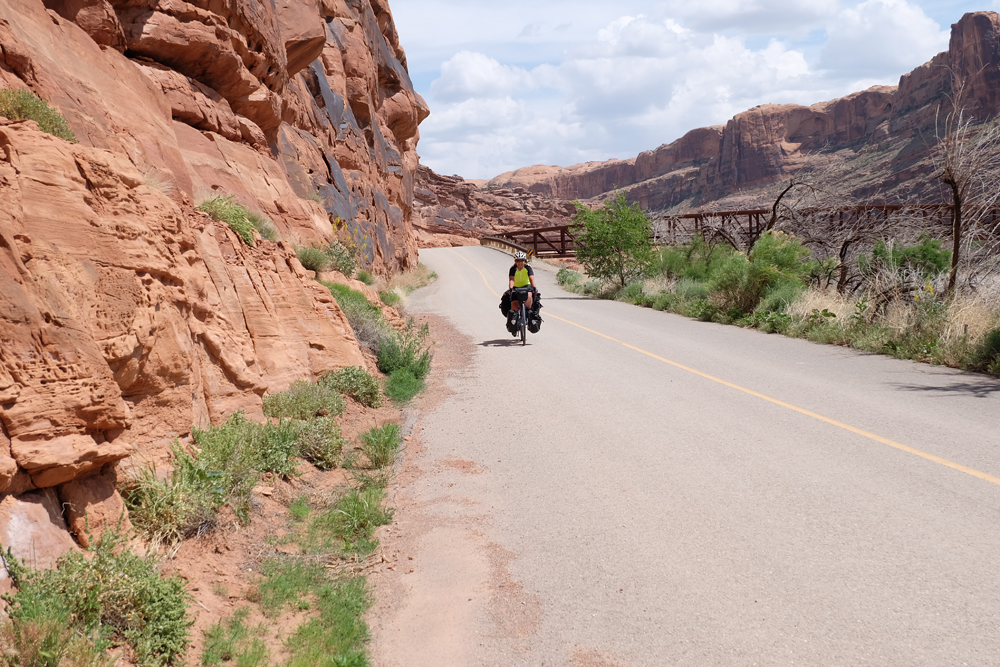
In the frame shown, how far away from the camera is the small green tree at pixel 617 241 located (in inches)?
1147

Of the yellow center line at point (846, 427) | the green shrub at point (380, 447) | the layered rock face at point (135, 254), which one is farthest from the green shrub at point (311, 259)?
the yellow center line at point (846, 427)

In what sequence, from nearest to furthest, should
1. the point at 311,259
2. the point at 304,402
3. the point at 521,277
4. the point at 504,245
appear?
the point at 304,402
the point at 311,259
the point at 521,277
the point at 504,245

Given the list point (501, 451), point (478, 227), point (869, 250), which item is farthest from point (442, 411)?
point (478, 227)

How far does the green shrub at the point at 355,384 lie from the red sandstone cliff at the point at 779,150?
202ft

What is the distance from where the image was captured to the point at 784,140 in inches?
5044

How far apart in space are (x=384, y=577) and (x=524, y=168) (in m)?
183

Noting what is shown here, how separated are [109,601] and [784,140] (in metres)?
140

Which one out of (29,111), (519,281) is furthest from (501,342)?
(29,111)

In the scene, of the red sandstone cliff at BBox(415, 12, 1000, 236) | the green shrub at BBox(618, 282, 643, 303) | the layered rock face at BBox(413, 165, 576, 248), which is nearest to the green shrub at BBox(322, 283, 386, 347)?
the green shrub at BBox(618, 282, 643, 303)

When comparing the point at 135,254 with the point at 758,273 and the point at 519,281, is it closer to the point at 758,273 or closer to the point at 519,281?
the point at 519,281

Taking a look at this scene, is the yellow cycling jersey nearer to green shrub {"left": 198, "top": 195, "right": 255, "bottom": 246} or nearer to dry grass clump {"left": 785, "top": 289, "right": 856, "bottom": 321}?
dry grass clump {"left": 785, "top": 289, "right": 856, "bottom": 321}

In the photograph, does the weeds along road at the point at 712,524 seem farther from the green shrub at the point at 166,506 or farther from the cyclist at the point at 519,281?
the cyclist at the point at 519,281

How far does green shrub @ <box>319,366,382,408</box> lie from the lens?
9.02 m

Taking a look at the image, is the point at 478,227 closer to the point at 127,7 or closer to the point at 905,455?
the point at 127,7
